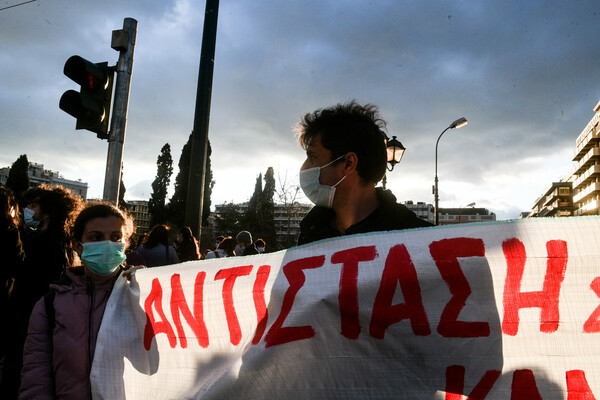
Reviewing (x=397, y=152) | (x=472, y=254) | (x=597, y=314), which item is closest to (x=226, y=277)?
(x=472, y=254)

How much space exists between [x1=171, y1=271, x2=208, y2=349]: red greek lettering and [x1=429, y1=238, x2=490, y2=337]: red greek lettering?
3.30 ft

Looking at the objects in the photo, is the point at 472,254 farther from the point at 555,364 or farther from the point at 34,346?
the point at 34,346

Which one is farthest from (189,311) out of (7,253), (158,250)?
(158,250)

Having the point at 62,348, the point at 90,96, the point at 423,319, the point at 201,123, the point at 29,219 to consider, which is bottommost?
the point at 62,348

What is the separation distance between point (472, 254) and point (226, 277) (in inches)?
40.3

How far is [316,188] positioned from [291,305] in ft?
2.12

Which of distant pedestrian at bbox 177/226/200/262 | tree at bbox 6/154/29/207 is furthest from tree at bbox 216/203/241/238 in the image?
distant pedestrian at bbox 177/226/200/262

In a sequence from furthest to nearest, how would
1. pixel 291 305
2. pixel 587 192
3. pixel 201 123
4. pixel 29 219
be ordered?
pixel 587 192
pixel 201 123
pixel 29 219
pixel 291 305

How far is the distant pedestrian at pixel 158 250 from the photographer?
214 inches

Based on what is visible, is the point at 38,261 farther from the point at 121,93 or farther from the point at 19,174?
the point at 19,174

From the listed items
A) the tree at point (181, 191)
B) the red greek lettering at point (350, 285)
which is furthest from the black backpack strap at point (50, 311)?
the tree at point (181, 191)

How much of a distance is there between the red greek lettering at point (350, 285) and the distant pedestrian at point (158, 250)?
4211mm

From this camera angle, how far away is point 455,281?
58.8 inches

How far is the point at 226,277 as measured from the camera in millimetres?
1889
